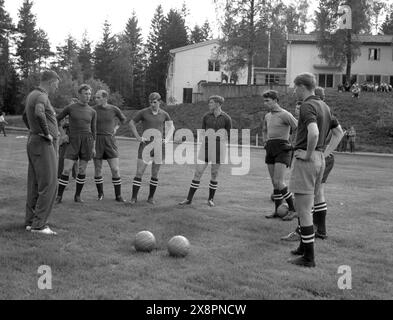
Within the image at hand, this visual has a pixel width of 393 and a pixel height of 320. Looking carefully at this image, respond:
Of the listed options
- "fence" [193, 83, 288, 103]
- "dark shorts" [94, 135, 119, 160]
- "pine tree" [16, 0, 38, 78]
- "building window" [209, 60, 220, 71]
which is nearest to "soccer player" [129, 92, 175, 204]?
"dark shorts" [94, 135, 119, 160]

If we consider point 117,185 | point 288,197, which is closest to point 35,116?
point 117,185

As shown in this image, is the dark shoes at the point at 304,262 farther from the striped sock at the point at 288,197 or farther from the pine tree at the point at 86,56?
the pine tree at the point at 86,56

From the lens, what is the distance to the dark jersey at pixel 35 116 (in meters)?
7.28

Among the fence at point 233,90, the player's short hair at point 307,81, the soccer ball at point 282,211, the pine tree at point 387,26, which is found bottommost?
the soccer ball at point 282,211

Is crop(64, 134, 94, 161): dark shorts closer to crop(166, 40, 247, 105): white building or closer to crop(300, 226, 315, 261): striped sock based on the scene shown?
crop(300, 226, 315, 261): striped sock

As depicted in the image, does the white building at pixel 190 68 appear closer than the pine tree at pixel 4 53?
Yes

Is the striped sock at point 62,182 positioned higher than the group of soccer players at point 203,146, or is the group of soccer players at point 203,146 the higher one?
the group of soccer players at point 203,146

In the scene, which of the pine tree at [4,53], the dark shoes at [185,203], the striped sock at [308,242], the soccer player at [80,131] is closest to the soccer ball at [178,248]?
the striped sock at [308,242]

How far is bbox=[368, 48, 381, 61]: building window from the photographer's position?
58656 mm

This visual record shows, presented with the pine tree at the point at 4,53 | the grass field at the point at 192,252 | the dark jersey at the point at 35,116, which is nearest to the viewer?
the grass field at the point at 192,252

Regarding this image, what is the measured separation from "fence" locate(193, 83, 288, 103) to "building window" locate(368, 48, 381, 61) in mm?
17814
